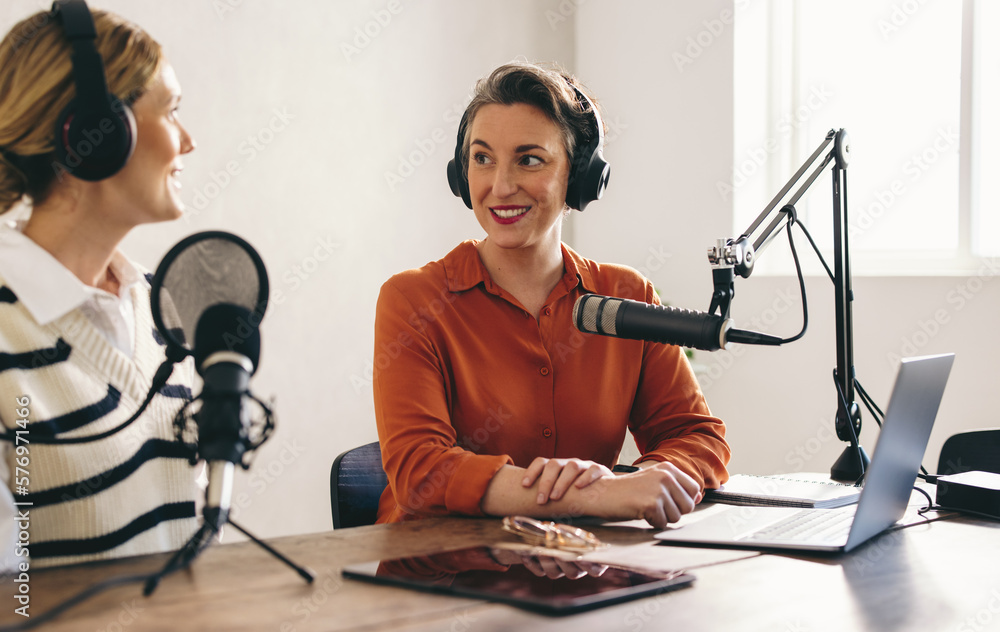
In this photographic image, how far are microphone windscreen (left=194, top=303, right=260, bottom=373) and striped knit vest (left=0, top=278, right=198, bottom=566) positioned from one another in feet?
1.02

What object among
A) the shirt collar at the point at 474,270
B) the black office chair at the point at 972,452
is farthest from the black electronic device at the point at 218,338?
the black office chair at the point at 972,452

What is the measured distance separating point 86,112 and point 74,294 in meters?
0.27

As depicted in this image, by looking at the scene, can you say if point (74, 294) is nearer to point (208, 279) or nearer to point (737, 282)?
point (208, 279)

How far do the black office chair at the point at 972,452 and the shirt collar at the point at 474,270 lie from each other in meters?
0.87

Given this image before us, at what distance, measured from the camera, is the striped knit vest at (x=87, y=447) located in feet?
3.50

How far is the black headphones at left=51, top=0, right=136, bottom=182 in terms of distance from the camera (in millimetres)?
923

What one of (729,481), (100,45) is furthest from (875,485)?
(100,45)

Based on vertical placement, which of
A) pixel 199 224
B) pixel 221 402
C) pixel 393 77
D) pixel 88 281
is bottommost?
pixel 221 402

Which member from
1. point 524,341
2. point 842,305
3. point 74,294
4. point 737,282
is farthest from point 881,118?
A: point 74,294

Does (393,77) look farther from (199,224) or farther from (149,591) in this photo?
(149,591)

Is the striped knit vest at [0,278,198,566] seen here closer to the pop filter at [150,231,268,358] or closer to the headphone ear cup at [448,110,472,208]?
the pop filter at [150,231,268,358]

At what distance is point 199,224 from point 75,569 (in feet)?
5.84

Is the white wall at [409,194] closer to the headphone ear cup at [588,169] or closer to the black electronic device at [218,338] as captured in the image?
the headphone ear cup at [588,169]

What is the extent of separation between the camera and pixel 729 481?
5.35 feet
